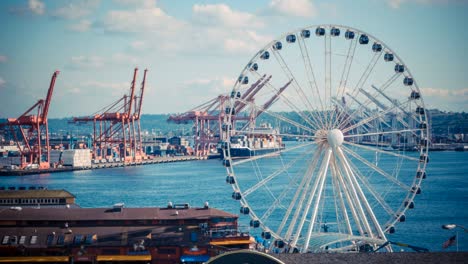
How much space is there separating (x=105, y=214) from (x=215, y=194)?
26129 millimetres

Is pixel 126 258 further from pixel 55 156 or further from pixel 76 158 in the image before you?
pixel 55 156

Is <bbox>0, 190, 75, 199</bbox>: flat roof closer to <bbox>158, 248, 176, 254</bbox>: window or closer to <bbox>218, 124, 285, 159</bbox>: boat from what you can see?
<bbox>158, 248, 176, 254</bbox>: window

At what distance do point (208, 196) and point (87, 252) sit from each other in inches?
1055

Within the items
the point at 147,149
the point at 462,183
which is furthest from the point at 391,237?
the point at 147,149

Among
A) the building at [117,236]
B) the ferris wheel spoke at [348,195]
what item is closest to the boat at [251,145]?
the building at [117,236]

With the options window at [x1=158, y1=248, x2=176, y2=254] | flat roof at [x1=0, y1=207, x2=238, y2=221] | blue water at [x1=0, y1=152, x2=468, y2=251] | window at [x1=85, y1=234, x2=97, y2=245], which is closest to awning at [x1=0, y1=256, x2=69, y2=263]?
window at [x1=85, y1=234, x2=97, y2=245]

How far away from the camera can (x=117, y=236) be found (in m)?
18.0

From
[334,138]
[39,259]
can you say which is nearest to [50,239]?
[39,259]

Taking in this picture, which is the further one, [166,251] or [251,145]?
[251,145]

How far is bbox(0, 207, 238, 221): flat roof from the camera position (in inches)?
741

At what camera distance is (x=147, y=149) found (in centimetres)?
12519

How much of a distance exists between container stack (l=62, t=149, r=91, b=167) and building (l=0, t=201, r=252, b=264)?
217 feet

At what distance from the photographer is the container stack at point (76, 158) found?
278 ft

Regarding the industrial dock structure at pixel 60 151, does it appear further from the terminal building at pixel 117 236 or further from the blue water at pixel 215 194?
the terminal building at pixel 117 236
